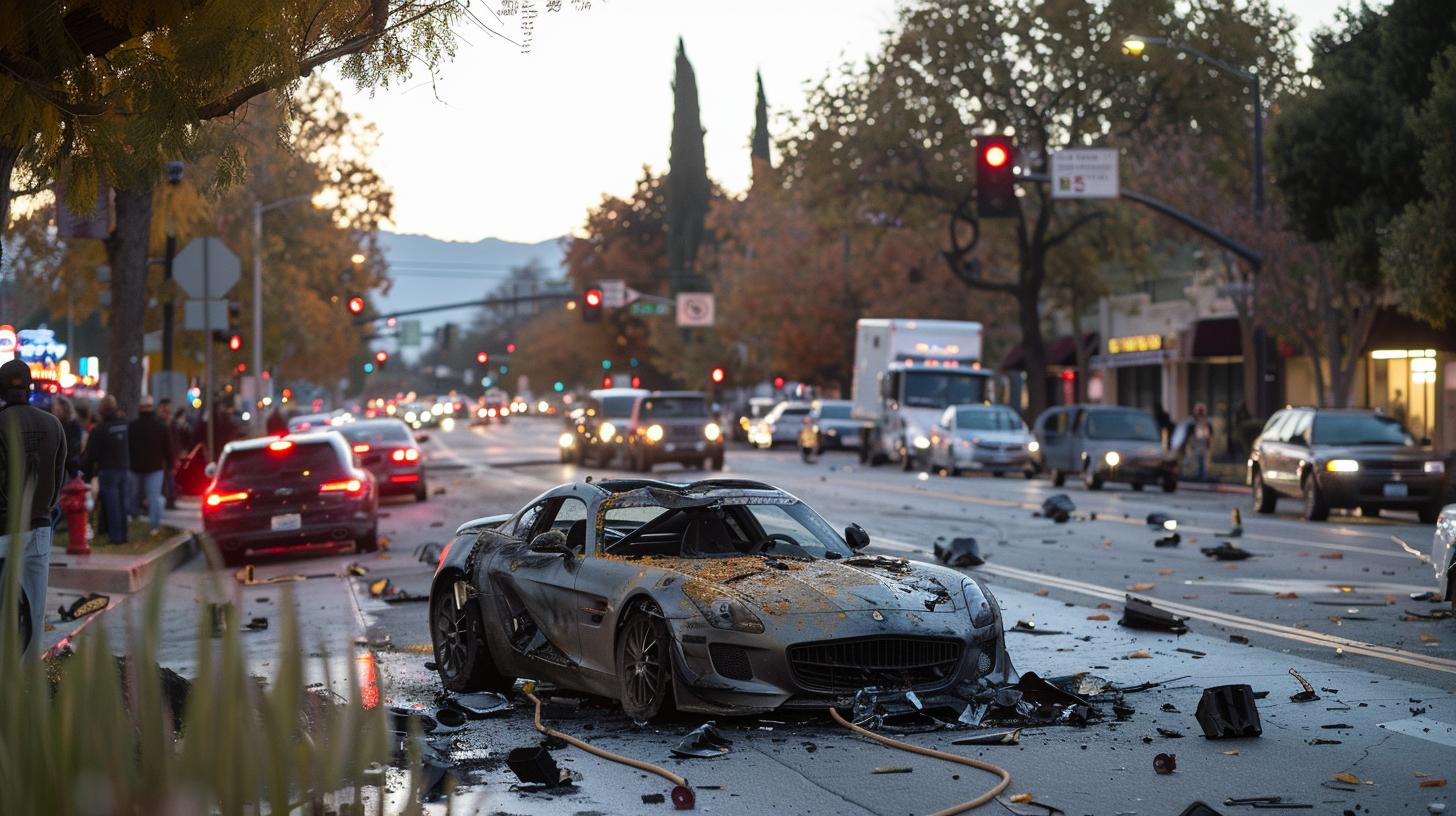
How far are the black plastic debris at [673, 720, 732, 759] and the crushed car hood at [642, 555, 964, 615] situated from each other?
0.69 m

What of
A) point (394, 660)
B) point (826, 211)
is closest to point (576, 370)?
point (826, 211)

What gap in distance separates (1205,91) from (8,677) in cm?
4700

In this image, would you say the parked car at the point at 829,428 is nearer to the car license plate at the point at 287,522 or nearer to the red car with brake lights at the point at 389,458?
the red car with brake lights at the point at 389,458

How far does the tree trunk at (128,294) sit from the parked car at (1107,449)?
18.0 meters

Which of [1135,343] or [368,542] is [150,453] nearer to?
[368,542]

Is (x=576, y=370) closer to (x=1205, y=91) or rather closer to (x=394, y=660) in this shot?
(x=1205, y=91)

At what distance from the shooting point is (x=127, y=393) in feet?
94.0

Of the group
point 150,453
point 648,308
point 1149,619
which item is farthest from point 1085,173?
point 648,308

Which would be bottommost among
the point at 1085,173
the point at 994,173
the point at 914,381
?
the point at 914,381

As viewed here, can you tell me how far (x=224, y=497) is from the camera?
21844mm

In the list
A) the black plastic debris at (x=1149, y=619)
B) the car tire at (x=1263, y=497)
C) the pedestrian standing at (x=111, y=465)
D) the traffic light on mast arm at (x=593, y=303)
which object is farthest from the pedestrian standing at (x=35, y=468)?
the traffic light on mast arm at (x=593, y=303)

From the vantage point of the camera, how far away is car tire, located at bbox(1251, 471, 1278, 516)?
2866cm

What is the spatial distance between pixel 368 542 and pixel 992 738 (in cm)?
1490

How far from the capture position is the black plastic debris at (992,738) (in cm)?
902
